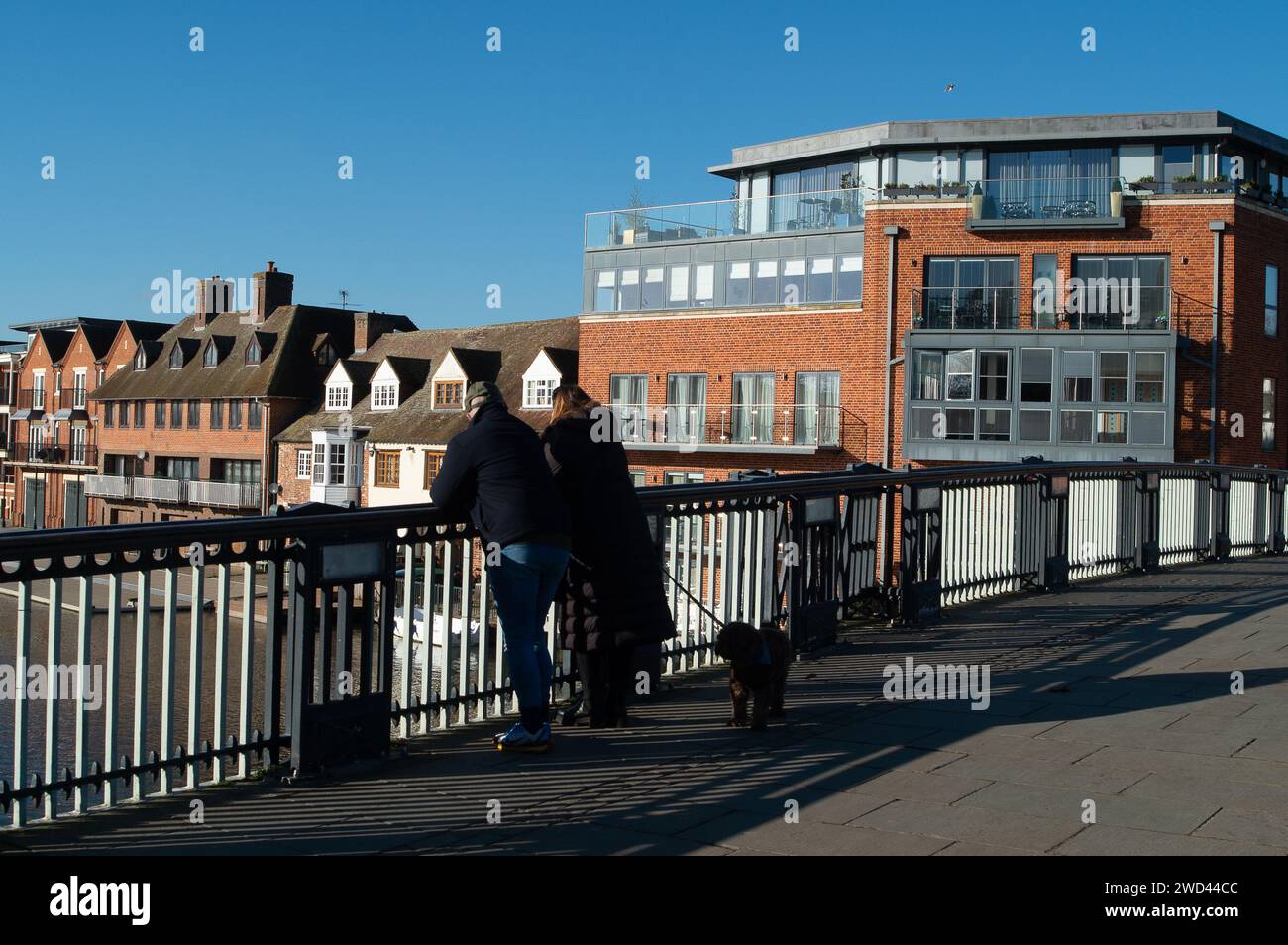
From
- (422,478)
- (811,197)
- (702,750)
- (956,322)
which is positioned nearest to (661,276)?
(811,197)

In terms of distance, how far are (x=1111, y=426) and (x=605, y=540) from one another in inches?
1360

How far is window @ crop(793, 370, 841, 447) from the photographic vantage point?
4131 cm

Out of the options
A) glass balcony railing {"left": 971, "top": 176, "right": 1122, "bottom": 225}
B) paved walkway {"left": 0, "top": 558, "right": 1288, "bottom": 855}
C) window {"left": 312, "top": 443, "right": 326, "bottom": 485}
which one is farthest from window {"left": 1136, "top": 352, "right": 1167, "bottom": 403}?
window {"left": 312, "top": 443, "right": 326, "bottom": 485}

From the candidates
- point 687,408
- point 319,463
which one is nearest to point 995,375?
point 687,408

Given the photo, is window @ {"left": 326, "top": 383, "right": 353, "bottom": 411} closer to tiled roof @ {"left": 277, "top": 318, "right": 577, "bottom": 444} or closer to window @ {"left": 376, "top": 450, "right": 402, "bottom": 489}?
tiled roof @ {"left": 277, "top": 318, "right": 577, "bottom": 444}

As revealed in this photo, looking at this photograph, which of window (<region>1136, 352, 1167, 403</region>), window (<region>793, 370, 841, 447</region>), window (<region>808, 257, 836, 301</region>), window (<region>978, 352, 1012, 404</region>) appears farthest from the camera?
window (<region>808, 257, 836, 301</region>)

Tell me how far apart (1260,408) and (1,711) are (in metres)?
36.0

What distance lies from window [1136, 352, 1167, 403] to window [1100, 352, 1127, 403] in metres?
0.39

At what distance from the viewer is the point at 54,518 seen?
7769 cm

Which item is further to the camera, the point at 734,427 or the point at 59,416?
the point at 59,416

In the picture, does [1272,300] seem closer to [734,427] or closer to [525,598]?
[734,427]

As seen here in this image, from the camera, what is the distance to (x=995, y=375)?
1531 inches

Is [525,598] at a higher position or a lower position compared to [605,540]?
lower
